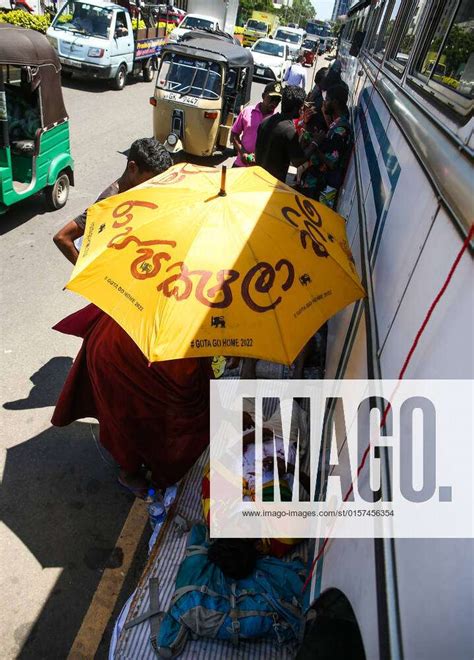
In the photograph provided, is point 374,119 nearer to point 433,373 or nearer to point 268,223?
point 268,223

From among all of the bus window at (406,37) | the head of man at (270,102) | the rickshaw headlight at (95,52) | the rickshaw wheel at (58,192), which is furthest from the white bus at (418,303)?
the rickshaw headlight at (95,52)

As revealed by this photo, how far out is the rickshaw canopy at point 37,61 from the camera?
15.7 ft

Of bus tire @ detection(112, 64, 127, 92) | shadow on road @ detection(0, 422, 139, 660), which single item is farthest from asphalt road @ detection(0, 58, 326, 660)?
bus tire @ detection(112, 64, 127, 92)

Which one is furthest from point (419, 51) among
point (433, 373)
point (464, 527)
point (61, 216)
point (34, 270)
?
point (61, 216)

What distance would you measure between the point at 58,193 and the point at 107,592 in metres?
5.12

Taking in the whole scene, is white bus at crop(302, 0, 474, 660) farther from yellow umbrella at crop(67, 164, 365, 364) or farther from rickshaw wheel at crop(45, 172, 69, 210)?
rickshaw wheel at crop(45, 172, 69, 210)

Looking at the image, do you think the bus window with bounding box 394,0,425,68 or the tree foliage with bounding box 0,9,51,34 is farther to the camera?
the tree foliage with bounding box 0,9,51,34

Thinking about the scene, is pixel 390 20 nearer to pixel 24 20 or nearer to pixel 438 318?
pixel 438 318

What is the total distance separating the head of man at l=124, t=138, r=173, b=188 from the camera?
2980 millimetres

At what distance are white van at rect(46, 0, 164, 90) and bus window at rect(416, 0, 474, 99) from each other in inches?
467

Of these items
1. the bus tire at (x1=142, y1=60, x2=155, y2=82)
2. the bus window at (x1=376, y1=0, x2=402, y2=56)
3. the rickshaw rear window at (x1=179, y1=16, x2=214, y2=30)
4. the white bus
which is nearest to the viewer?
the white bus

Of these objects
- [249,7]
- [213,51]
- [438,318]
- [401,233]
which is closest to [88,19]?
[213,51]

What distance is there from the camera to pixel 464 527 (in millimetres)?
854

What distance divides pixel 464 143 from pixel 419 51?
173 cm
